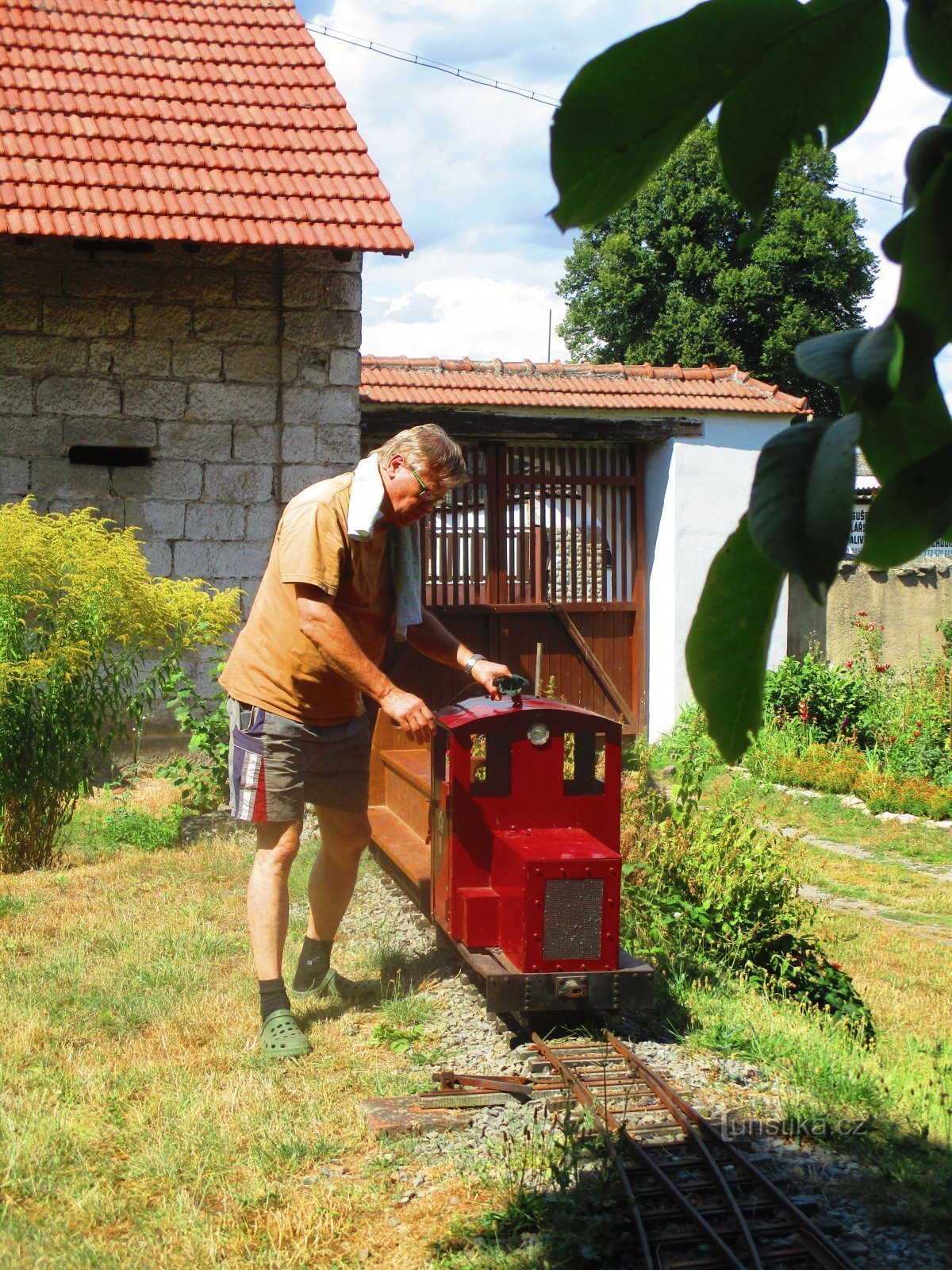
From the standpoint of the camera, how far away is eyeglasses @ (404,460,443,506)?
Result: 3996mm

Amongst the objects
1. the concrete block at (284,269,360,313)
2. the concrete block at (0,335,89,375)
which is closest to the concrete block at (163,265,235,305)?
the concrete block at (284,269,360,313)

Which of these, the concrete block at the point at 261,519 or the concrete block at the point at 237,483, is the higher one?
the concrete block at the point at 237,483

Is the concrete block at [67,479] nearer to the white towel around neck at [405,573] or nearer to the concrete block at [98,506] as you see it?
the concrete block at [98,506]

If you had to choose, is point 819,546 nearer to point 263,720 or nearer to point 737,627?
point 737,627

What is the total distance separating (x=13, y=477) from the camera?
7.63m

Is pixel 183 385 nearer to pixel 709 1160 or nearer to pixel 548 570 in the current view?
pixel 548 570

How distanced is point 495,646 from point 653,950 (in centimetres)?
594

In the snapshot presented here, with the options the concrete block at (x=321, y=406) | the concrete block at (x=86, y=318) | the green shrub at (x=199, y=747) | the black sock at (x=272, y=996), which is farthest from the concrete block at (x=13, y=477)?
the black sock at (x=272, y=996)

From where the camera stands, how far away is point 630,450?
37.5 ft

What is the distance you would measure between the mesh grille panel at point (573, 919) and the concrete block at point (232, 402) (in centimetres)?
463

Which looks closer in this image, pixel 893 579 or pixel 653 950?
pixel 653 950

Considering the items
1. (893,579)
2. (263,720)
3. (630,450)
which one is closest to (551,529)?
(630,450)

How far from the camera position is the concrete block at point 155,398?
7.72 m

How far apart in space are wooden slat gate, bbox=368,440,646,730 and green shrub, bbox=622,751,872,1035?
4.69m
